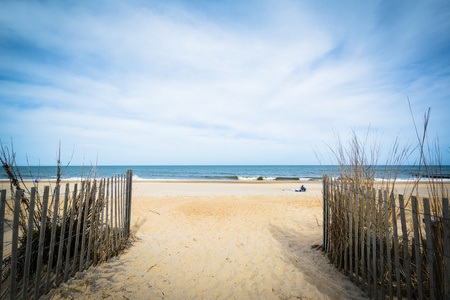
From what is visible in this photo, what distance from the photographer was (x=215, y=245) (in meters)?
5.12

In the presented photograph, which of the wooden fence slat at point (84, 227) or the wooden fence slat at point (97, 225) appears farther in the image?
the wooden fence slat at point (97, 225)

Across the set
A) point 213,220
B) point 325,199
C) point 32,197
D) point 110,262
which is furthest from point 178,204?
point 32,197

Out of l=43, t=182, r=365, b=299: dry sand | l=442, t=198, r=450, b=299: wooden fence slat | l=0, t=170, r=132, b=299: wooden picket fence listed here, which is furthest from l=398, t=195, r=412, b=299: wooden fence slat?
l=0, t=170, r=132, b=299: wooden picket fence

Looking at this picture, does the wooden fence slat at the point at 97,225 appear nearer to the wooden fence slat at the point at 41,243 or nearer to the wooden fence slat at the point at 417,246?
the wooden fence slat at the point at 41,243

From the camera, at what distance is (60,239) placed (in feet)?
10.0

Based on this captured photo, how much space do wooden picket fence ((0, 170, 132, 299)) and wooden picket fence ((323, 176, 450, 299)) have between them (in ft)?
13.1

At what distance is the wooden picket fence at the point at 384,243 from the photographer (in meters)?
2.31

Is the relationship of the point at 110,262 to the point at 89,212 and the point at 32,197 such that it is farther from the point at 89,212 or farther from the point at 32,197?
the point at 32,197

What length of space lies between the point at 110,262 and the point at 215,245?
2.12 meters

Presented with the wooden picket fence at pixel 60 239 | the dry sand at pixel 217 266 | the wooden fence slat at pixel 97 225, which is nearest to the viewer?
the wooden picket fence at pixel 60 239

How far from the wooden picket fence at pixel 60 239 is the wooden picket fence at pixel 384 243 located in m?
3.99

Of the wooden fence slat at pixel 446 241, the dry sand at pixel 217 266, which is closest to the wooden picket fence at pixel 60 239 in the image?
the dry sand at pixel 217 266

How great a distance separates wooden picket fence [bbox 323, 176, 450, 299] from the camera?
91.1 inches

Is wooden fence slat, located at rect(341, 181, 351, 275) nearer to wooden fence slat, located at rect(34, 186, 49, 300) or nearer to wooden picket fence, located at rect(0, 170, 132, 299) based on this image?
wooden picket fence, located at rect(0, 170, 132, 299)
